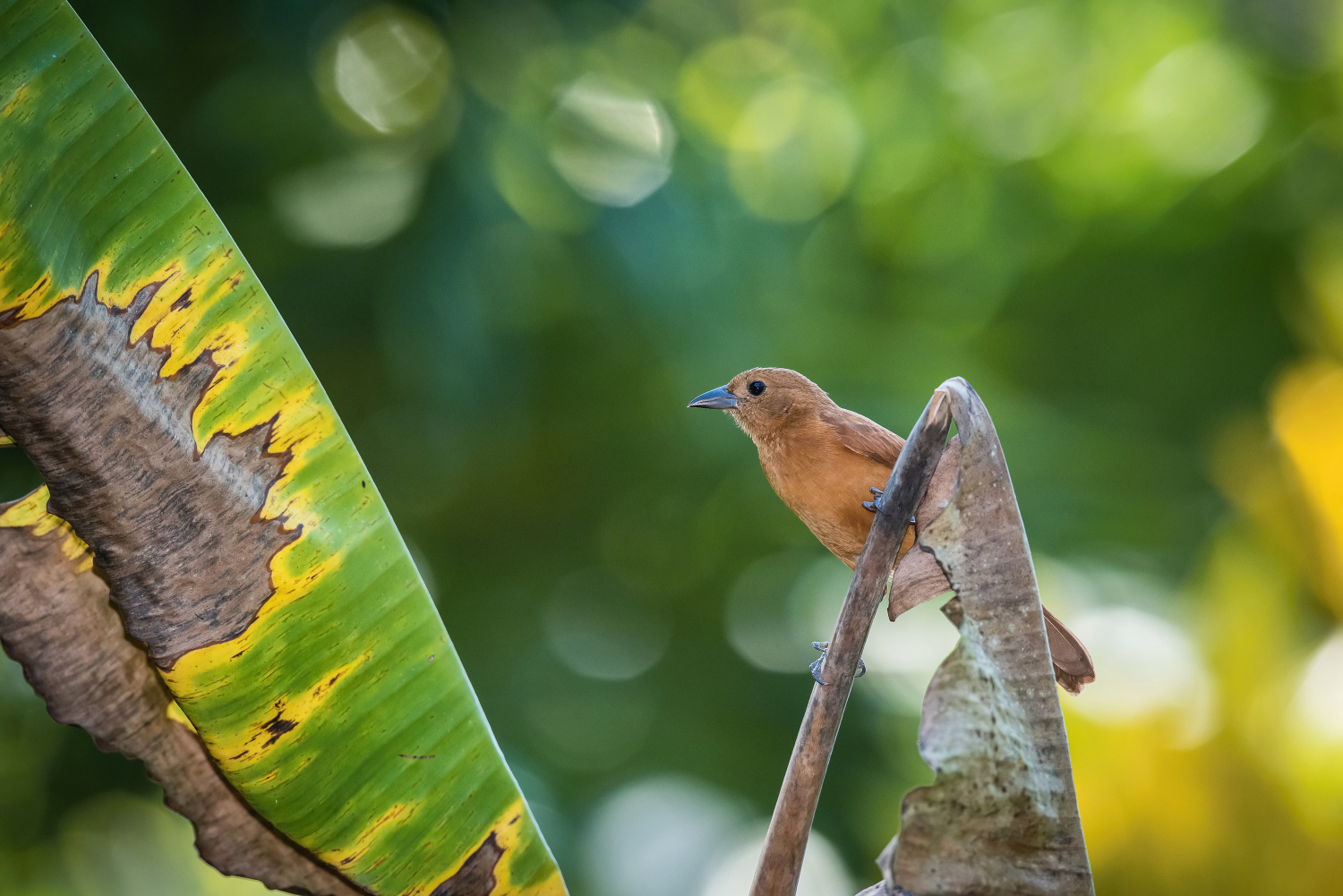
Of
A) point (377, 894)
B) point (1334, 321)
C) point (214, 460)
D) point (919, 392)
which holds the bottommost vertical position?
point (377, 894)

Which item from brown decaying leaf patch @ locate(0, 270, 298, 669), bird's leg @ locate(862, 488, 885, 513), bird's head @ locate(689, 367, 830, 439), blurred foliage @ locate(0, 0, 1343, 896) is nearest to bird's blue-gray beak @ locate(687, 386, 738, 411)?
bird's head @ locate(689, 367, 830, 439)

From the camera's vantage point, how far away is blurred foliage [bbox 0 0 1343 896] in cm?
350

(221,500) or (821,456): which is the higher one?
(821,456)

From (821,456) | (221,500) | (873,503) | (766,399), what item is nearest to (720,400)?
(766,399)

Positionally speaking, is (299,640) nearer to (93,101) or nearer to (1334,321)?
(93,101)

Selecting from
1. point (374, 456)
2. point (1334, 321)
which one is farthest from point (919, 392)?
point (374, 456)

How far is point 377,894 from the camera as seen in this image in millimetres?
1269

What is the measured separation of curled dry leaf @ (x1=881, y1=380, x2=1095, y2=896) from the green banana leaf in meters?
0.61

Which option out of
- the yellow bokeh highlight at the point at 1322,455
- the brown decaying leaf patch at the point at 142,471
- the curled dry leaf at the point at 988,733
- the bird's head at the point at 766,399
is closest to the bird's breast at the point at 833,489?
the bird's head at the point at 766,399

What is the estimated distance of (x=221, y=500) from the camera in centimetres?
112

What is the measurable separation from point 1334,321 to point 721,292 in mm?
2087

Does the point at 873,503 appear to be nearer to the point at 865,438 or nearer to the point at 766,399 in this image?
the point at 865,438

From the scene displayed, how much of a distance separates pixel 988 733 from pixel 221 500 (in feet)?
2.81

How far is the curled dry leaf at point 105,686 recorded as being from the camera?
4.00 feet
